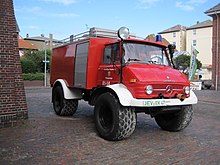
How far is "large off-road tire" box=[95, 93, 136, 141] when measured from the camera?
538 cm

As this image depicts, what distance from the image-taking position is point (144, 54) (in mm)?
6289

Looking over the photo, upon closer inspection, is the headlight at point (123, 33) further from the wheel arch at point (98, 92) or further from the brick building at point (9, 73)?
the brick building at point (9, 73)

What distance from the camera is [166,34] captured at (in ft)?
224

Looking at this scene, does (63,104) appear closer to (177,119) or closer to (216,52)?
(177,119)

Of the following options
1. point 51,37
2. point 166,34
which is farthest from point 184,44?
point 51,37

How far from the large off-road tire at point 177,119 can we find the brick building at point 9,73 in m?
3.92

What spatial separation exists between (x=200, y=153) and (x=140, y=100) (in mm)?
1532

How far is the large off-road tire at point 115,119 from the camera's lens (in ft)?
17.6

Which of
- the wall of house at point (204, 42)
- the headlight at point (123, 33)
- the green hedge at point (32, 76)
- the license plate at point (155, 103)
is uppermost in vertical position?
the wall of house at point (204, 42)

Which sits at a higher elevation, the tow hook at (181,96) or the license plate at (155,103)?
the tow hook at (181,96)

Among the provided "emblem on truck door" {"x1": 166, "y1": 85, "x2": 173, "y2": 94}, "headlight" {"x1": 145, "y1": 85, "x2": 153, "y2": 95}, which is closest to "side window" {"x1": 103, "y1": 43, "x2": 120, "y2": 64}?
"headlight" {"x1": 145, "y1": 85, "x2": 153, "y2": 95}

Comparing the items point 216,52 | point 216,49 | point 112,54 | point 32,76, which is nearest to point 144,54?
point 112,54

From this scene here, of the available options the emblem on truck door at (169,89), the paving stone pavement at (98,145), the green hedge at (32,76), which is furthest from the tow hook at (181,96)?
the green hedge at (32,76)

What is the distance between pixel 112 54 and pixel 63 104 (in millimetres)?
2966
